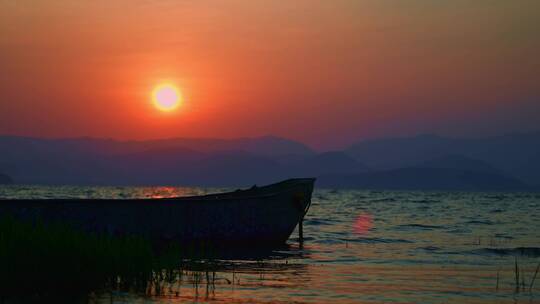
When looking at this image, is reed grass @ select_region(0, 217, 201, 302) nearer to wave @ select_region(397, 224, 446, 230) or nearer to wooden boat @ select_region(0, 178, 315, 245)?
wooden boat @ select_region(0, 178, 315, 245)

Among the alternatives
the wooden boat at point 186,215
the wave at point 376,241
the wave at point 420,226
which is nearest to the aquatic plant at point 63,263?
the wooden boat at point 186,215

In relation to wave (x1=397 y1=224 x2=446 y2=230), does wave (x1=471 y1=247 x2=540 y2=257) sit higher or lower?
lower

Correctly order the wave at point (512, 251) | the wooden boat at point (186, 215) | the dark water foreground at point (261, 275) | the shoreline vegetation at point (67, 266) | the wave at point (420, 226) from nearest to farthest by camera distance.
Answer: the shoreline vegetation at point (67, 266)
the dark water foreground at point (261, 275)
the wooden boat at point (186, 215)
the wave at point (512, 251)
the wave at point (420, 226)

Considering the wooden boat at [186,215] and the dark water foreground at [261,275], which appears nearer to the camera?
the dark water foreground at [261,275]

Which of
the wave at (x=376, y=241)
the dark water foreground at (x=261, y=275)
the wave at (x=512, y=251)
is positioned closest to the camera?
the dark water foreground at (x=261, y=275)

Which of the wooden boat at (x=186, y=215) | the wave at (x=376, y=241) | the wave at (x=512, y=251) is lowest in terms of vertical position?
the wave at (x=512, y=251)

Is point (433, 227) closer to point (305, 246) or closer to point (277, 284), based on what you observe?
point (305, 246)

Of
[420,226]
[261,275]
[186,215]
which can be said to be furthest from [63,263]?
[420,226]

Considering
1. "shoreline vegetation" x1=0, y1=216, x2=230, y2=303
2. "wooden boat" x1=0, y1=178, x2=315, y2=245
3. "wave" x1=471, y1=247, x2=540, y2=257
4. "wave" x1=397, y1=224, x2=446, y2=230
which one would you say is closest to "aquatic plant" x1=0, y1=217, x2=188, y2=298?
"shoreline vegetation" x1=0, y1=216, x2=230, y2=303

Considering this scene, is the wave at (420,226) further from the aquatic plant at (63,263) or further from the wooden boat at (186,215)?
the aquatic plant at (63,263)

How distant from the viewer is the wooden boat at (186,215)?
18359mm

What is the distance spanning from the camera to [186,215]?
19875 millimetres

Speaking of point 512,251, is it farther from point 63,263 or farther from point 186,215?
point 63,263

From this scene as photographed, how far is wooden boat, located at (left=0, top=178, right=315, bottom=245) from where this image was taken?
723 inches
